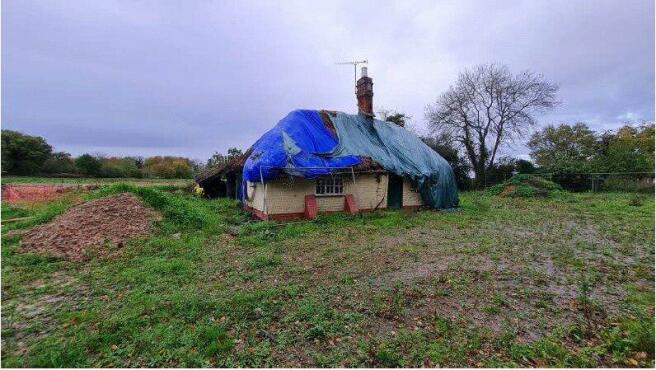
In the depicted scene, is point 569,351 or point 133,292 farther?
point 133,292

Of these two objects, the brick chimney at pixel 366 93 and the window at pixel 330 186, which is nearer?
the window at pixel 330 186

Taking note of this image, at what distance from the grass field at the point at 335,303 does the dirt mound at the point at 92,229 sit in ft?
1.56

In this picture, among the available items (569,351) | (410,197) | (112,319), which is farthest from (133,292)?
(410,197)

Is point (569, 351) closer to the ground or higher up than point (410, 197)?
closer to the ground

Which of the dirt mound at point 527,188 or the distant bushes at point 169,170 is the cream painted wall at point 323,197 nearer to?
the dirt mound at point 527,188

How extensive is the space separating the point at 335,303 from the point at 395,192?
34.3 ft

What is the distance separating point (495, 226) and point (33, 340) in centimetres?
1203

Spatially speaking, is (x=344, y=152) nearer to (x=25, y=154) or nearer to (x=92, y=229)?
(x=92, y=229)

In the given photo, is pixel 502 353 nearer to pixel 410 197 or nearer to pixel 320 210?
pixel 320 210

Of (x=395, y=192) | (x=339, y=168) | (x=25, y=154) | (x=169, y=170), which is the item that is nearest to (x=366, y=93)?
(x=395, y=192)

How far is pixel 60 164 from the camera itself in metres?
28.4

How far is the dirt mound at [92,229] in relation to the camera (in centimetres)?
684

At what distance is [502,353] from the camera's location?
3291 mm

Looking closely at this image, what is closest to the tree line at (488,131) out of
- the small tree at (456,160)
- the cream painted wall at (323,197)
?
the small tree at (456,160)
